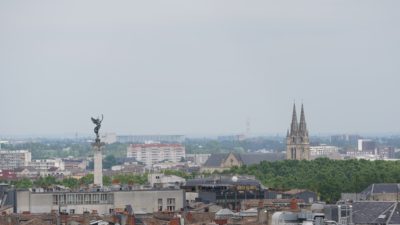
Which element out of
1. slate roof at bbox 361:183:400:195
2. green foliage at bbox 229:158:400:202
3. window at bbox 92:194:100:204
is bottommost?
window at bbox 92:194:100:204

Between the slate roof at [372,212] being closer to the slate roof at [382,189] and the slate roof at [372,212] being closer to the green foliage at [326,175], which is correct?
the slate roof at [382,189]

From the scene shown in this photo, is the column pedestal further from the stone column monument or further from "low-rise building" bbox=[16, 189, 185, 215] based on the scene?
"low-rise building" bbox=[16, 189, 185, 215]

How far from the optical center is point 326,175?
474ft

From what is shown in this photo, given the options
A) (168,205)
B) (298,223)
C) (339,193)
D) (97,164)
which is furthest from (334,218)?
(339,193)

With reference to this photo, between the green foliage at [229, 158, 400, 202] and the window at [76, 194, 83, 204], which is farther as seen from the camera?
the green foliage at [229, 158, 400, 202]

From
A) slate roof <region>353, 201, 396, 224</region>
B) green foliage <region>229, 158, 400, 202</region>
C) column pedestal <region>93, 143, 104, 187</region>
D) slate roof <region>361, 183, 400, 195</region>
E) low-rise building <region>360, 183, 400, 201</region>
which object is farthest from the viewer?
green foliage <region>229, 158, 400, 202</region>

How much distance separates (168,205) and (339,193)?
2876 centimetres

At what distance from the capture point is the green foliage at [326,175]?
124081 mm

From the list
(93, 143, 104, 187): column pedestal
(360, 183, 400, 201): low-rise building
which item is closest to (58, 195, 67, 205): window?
(93, 143, 104, 187): column pedestal

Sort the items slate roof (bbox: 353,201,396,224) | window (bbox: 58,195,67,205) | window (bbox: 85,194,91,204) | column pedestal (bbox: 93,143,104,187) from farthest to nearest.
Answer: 1. column pedestal (bbox: 93,143,104,187)
2. window (bbox: 85,194,91,204)
3. window (bbox: 58,195,67,205)
4. slate roof (bbox: 353,201,396,224)

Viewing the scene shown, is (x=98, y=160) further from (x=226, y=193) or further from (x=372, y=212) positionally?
(x=372, y=212)

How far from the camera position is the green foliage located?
12408 centimetres

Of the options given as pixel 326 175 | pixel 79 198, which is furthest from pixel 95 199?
pixel 326 175

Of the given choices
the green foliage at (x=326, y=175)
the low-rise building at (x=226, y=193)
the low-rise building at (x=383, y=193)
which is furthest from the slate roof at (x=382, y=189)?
the low-rise building at (x=226, y=193)
